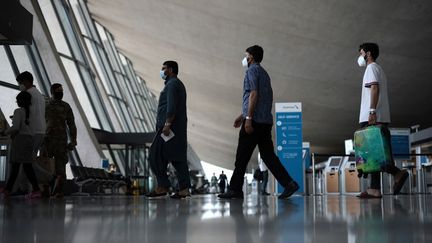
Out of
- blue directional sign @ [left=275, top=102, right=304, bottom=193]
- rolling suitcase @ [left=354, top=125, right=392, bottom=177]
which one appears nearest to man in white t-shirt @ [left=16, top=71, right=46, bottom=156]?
rolling suitcase @ [left=354, top=125, right=392, bottom=177]

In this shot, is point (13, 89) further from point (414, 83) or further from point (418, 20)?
point (414, 83)

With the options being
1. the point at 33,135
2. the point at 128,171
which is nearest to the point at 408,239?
the point at 33,135

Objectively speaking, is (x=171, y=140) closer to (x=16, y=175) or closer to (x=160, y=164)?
(x=160, y=164)

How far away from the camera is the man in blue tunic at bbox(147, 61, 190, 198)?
673 centimetres

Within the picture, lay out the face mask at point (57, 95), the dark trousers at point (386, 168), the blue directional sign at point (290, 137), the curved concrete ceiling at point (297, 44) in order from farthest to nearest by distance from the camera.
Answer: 1. the curved concrete ceiling at point (297, 44)
2. the blue directional sign at point (290, 137)
3. the face mask at point (57, 95)
4. the dark trousers at point (386, 168)

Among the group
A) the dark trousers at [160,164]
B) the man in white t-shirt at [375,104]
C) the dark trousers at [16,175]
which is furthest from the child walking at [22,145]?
the man in white t-shirt at [375,104]

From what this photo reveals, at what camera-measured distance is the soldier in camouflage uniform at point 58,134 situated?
26.5 feet

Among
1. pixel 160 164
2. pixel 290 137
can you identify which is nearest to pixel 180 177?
pixel 160 164

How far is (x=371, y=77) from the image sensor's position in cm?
607

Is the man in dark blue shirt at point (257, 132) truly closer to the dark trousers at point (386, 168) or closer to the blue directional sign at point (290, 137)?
the dark trousers at point (386, 168)

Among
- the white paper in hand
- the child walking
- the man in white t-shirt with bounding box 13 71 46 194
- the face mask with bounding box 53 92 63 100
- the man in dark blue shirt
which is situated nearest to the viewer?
the man in dark blue shirt

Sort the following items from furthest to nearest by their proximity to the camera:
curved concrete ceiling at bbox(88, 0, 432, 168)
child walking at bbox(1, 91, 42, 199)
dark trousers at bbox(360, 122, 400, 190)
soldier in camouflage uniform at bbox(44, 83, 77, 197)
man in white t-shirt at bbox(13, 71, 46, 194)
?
curved concrete ceiling at bbox(88, 0, 432, 168)
soldier in camouflage uniform at bbox(44, 83, 77, 197)
man in white t-shirt at bbox(13, 71, 46, 194)
child walking at bbox(1, 91, 42, 199)
dark trousers at bbox(360, 122, 400, 190)

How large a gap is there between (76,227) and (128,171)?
2120cm

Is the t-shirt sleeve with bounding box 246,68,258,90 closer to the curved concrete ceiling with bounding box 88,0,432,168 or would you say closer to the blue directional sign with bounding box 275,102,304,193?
the blue directional sign with bounding box 275,102,304,193
